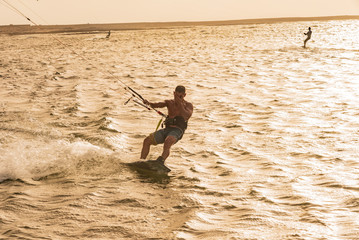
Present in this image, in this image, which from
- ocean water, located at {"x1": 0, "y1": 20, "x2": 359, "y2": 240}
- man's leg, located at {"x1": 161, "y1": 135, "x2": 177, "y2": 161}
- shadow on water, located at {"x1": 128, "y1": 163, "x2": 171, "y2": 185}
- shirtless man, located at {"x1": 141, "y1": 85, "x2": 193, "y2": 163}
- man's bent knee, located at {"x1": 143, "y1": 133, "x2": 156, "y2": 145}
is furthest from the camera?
man's bent knee, located at {"x1": 143, "y1": 133, "x2": 156, "y2": 145}

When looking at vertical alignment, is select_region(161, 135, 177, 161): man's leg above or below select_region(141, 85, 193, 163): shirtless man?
below

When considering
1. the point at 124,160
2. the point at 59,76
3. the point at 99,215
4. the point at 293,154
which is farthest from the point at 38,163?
the point at 59,76

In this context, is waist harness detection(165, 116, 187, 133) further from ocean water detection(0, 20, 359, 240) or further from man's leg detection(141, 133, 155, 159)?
ocean water detection(0, 20, 359, 240)

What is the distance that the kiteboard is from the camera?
7738mm

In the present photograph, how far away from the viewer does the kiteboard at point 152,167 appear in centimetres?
774

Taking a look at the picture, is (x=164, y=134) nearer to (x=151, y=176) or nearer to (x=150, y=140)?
(x=150, y=140)

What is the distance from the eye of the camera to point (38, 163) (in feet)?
27.2

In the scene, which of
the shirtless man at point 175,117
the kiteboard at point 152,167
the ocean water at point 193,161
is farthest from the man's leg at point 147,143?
the ocean water at point 193,161

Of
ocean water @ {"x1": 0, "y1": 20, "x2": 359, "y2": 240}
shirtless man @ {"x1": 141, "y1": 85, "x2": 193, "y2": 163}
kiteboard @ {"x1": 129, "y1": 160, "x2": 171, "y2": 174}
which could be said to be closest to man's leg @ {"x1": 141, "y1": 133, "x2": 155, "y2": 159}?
shirtless man @ {"x1": 141, "y1": 85, "x2": 193, "y2": 163}

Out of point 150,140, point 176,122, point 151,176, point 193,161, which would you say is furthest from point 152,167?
point 193,161

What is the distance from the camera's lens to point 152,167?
7.79m

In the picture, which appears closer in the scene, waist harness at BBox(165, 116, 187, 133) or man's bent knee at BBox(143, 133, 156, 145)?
waist harness at BBox(165, 116, 187, 133)

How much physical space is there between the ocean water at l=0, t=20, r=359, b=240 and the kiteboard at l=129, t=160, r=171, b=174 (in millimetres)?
128

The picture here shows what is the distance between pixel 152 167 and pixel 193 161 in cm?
119
